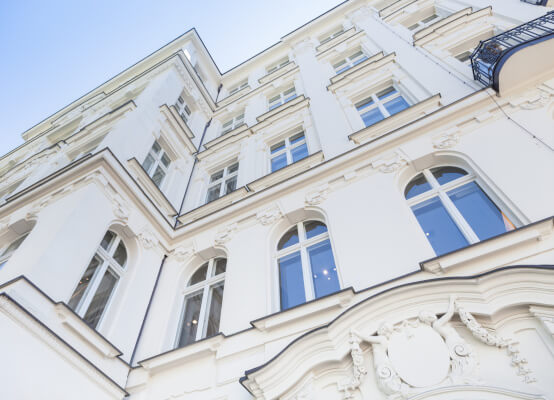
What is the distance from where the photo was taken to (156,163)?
10.2 meters

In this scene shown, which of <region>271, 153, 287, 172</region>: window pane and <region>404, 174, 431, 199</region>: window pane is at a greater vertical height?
<region>271, 153, 287, 172</region>: window pane

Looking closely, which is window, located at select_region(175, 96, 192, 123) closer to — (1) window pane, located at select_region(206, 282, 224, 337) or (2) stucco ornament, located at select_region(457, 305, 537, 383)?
(1) window pane, located at select_region(206, 282, 224, 337)

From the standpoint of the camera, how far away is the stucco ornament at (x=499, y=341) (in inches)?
129

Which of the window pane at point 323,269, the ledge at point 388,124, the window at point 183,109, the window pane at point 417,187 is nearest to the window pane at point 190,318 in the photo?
the window pane at point 323,269

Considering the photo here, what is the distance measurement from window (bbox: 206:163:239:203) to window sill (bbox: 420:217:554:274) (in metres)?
6.63

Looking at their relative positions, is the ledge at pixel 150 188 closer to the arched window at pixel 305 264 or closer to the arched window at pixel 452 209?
the arched window at pixel 305 264

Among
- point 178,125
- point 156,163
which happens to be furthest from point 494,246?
point 178,125

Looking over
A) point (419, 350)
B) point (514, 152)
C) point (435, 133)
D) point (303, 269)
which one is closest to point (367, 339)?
point (419, 350)

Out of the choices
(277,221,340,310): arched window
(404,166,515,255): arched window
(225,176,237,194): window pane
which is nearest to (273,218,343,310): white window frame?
(277,221,340,310): arched window

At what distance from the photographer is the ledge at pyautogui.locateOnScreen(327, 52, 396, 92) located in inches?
416

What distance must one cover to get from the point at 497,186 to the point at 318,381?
3843mm

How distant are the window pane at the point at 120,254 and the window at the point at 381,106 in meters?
6.55

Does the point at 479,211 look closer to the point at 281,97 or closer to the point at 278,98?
the point at 281,97

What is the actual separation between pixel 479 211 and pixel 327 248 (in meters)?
2.53
